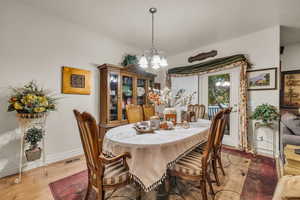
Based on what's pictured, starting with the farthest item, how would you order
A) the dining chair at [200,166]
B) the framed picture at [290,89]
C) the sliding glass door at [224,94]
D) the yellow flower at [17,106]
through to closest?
the framed picture at [290,89] → the sliding glass door at [224,94] → the yellow flower at [17,106] → the dining chair at [200,166]

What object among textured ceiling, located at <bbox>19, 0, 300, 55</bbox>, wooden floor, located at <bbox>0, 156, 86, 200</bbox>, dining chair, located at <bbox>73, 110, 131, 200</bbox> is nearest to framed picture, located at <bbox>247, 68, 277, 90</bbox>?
textured ceiling, located at <bbox>19, 0, 300, 55</bbox>

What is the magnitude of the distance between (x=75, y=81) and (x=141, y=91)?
5.15 ft

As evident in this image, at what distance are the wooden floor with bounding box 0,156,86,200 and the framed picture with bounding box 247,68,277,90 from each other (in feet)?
12.2

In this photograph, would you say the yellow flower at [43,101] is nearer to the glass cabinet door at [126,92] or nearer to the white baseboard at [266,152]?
the glass cabinet door at [126,92]

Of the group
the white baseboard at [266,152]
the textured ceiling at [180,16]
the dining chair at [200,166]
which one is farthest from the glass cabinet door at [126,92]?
the white baseboard at [266,152]

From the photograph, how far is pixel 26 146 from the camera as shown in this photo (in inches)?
84.8

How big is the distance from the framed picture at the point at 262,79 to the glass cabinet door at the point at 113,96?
9.71ft

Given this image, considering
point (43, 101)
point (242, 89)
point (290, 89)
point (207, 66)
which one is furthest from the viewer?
point (290, 89)

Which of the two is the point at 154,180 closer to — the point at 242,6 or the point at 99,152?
the point at 99,152

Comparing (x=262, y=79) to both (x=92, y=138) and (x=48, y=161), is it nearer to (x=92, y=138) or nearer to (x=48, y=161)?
(x=92, y=138)

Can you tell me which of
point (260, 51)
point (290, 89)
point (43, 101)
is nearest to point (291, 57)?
point (290, 89)

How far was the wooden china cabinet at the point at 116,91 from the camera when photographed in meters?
2.90

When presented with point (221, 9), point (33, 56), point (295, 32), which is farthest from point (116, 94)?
point (295, 32)

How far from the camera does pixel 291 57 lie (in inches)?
142
